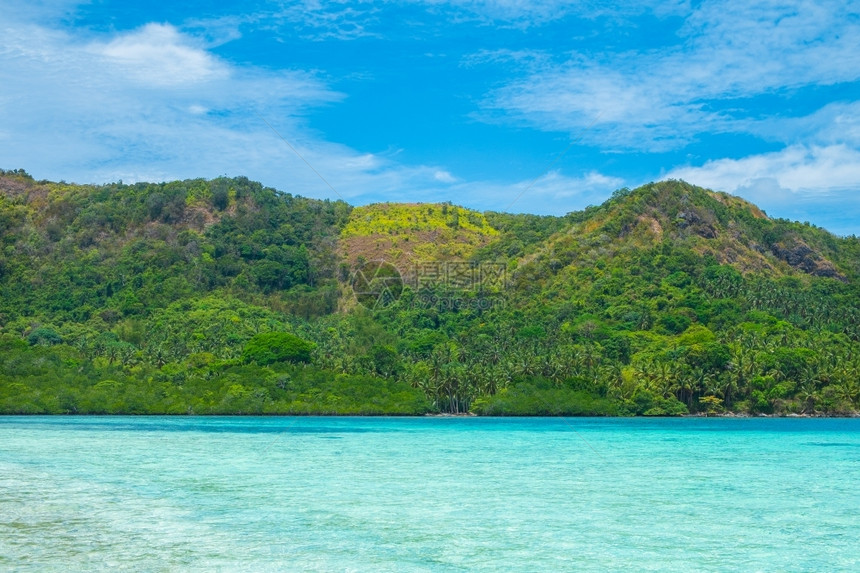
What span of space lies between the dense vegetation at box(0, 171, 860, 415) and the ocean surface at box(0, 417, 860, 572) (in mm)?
37091

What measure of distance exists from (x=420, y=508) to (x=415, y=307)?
89.7 meters

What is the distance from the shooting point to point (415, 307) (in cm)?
10950

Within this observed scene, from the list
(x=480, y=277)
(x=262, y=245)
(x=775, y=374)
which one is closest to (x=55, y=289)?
(x=262, y=245)

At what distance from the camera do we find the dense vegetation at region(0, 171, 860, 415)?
7575 cm

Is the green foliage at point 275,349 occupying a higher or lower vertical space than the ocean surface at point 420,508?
higher

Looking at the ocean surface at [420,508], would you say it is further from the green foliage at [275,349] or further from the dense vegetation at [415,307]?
the green foliage at [275,349]

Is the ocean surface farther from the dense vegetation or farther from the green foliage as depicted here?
the green foliage

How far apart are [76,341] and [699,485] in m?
79.0

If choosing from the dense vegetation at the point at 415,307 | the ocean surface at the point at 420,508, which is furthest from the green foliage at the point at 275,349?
the ocean surface at the point at 420,508

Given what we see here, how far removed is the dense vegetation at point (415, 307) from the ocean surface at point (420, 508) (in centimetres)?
3709

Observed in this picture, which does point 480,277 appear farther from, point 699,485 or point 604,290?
point 699,485

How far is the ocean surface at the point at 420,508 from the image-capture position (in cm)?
1441

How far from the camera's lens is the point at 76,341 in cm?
8969

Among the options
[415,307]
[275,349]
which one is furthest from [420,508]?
[415,307]
